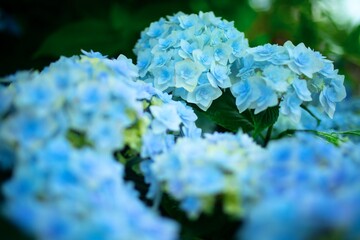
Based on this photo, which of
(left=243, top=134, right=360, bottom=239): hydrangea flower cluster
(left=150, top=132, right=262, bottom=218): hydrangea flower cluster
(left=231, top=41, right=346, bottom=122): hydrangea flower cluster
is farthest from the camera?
(left=231, top=41, right=346, bottom=122): hydrangea flower cluster

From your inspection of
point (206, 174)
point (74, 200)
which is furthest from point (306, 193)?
point (74, 200)

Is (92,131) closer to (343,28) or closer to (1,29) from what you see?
(1,29)

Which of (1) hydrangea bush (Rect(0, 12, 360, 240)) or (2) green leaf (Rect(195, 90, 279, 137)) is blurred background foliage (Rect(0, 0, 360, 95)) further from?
(1) hydrangea bush (Rect(0, 12, 360, 240))

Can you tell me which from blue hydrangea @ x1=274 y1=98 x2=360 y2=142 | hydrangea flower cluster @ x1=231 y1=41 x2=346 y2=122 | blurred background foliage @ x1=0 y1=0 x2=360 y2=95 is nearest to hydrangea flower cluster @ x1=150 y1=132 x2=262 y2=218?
hydrangea flower cluster @ x1=231 y1=41 x2=346 y2=122

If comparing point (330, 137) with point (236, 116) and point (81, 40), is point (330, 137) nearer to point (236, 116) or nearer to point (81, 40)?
point (236, 116)

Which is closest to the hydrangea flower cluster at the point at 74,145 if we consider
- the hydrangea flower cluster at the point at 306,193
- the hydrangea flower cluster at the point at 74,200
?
the hydrangea flower cluster at the point at 74,200
